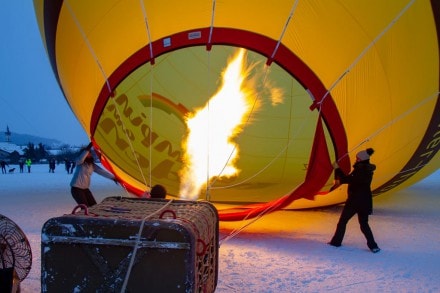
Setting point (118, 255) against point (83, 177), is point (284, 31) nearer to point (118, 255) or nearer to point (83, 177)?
point (83, 177)

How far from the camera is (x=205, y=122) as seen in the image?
21.3 ft

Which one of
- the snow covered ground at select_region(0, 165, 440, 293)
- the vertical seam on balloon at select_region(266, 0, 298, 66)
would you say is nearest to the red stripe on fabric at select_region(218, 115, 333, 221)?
the snow covered ground at select_region(0, 165, 440, 293)

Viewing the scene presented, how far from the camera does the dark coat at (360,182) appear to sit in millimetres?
5156

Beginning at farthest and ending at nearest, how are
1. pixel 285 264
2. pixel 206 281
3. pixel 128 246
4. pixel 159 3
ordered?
pixel 159 3 < pixel 285 264 < pixel 206 281 < pixel 128 246

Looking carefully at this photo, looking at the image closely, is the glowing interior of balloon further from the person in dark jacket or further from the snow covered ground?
the person in dark jacket

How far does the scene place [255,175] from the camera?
738cm

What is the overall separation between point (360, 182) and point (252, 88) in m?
2.05

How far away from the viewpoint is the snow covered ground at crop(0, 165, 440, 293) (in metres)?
3.98

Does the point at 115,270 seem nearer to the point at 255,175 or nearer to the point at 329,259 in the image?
the point at 329,259

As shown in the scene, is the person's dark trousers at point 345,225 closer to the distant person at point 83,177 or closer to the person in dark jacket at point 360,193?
the person in dark jacket at point 360,193

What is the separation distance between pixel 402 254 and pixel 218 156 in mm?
2624

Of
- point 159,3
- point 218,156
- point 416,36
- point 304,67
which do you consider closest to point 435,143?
point 416,36

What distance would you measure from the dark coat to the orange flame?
1.75m

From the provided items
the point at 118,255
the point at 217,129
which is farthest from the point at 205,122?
the point at 118,255
